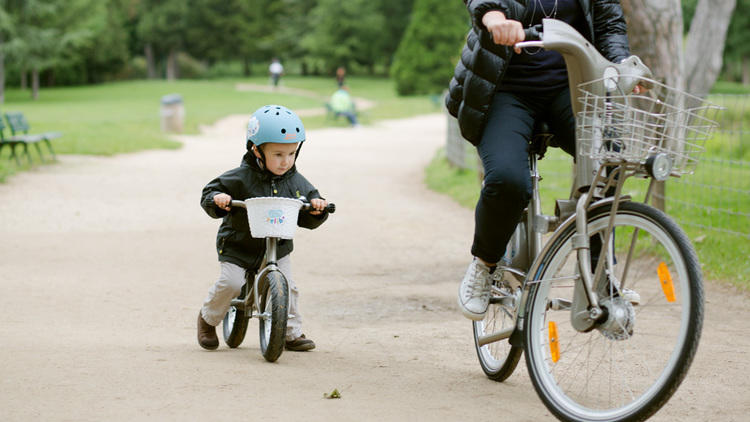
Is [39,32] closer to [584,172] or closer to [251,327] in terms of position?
[251,327]

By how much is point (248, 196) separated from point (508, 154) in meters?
1.67

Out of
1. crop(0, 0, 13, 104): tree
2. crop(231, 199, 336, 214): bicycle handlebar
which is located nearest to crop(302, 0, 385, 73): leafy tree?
crop(0, 0, 13, 104): tree

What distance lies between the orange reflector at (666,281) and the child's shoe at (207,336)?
269 cm

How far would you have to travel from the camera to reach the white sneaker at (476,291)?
13.2 feet

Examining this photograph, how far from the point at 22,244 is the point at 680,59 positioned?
648 cm

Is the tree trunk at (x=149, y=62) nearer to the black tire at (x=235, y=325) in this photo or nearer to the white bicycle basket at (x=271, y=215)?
the black tire at (x=235, y=325)

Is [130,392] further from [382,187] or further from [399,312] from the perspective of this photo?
[382,187]

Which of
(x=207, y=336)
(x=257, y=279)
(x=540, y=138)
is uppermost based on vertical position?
(x=540, y=138)

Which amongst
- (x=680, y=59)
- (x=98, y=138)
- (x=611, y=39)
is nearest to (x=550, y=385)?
(x=611, y=39)

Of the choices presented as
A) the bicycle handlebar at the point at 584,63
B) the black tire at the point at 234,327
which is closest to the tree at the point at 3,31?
the black tire at the point at 234,327

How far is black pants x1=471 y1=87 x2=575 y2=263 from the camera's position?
12.0ft

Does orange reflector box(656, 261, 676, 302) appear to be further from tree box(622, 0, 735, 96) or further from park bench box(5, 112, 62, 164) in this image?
park bench box(5, 112, 62, 164)

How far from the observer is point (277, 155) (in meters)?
4.79

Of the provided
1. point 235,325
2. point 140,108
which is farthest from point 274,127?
point 140,108
